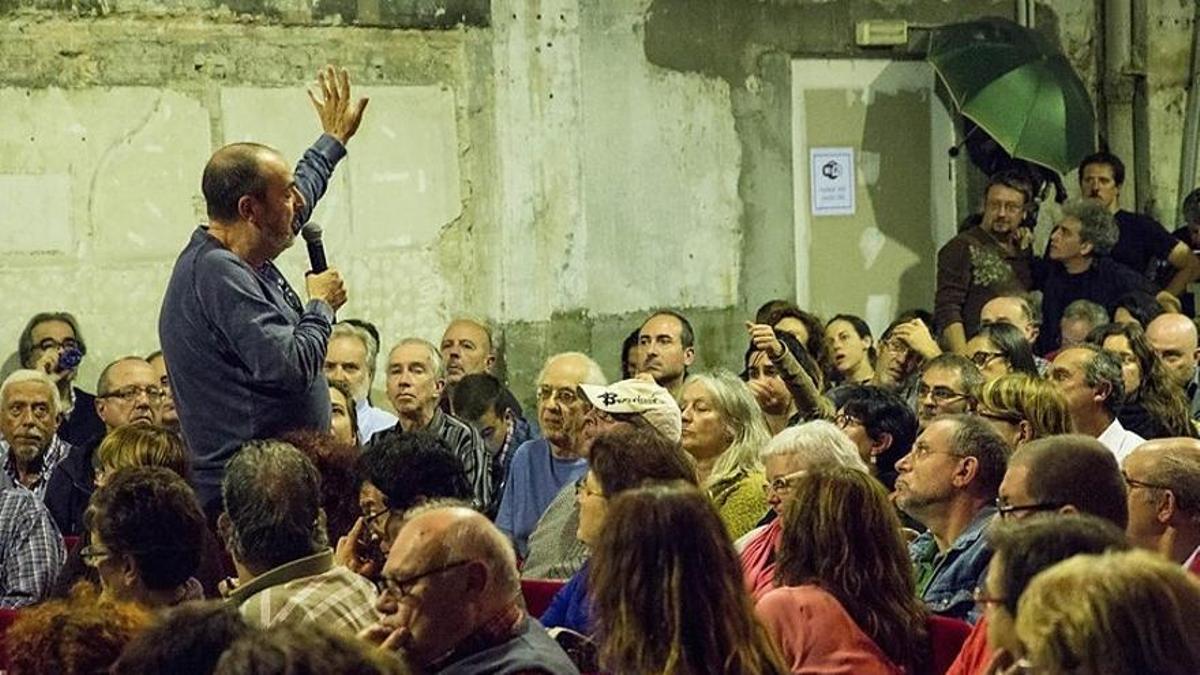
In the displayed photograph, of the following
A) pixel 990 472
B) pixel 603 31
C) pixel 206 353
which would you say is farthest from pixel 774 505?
pixel 603 31

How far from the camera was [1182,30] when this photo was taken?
12703 mm

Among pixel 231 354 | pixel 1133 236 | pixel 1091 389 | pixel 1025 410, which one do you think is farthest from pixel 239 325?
pixel 1133 236

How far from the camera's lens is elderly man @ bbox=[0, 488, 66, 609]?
6.61 m

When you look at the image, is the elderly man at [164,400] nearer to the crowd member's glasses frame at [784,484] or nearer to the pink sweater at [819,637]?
the crowd member's glasses frame at [784,484]

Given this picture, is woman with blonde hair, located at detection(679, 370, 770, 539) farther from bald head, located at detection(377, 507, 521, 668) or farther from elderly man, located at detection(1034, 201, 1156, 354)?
elderly man, located at detection(1034, 201, 1156, 354)

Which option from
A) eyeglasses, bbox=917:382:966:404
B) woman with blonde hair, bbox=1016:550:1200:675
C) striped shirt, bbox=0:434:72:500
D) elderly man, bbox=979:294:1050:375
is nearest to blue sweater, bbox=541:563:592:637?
woman with blonde hair, bbox=1016:550:1200:675

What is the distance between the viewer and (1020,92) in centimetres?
1140

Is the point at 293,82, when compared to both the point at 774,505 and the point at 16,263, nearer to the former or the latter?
the point at 16,263

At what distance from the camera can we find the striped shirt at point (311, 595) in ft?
16.0

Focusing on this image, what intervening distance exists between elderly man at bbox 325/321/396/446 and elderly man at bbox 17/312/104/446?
108 centimetres

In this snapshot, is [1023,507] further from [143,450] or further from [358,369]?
[358,369]

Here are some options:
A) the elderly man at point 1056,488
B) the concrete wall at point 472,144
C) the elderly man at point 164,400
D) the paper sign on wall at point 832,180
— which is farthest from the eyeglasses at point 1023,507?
the paper sign on wall at point 832,180

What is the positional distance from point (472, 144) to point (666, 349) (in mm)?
2413

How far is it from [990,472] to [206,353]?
2.04m
